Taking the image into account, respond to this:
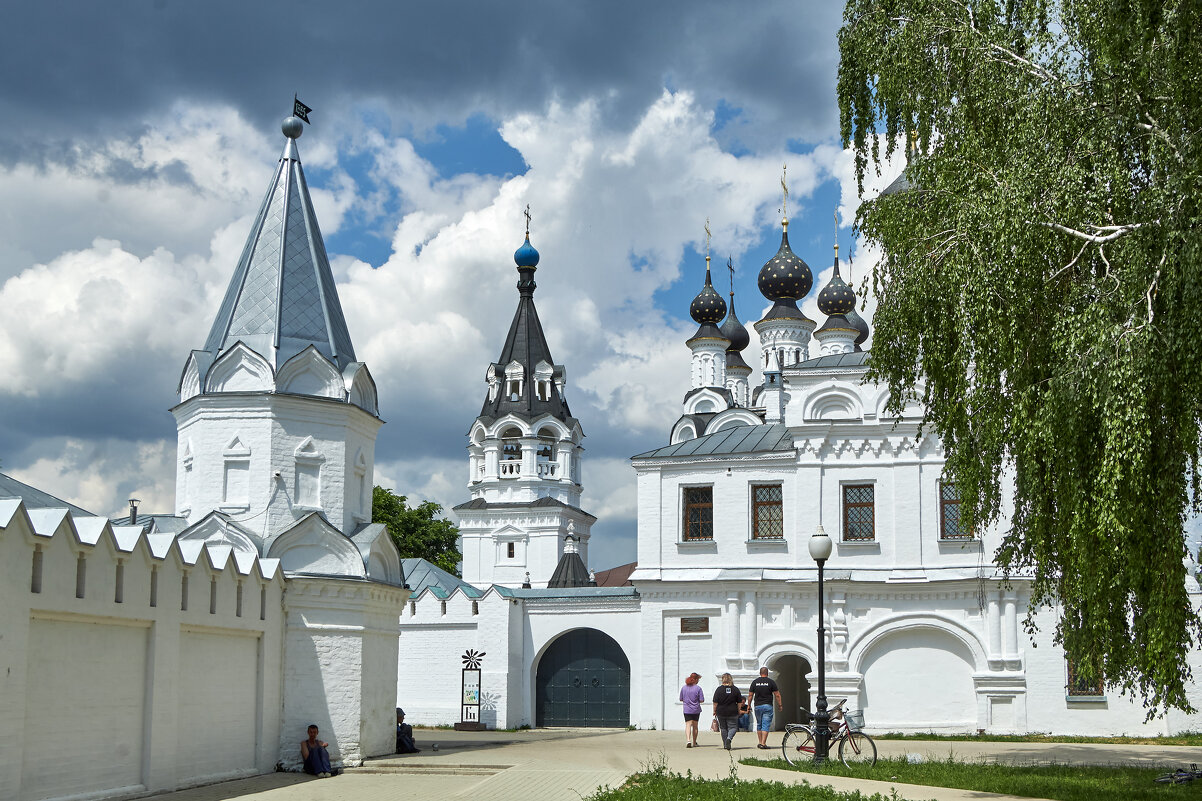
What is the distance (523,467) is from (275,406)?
3686 centimetres

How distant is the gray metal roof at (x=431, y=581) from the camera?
1191 inches

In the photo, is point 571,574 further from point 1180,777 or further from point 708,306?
point 1180,777

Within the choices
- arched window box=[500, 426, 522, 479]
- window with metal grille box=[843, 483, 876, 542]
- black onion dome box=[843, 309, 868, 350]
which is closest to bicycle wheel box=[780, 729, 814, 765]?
window with metal grille box=[843, 483, 876, 542]

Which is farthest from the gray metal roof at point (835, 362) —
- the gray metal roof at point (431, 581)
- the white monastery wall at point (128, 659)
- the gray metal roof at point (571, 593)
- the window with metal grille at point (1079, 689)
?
the white monastery wall at point (128, 659)

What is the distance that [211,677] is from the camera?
1605 centimetres

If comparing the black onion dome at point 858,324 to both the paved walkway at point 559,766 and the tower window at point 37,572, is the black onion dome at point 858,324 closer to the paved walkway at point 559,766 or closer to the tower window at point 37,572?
the paved walkway at point 559,766

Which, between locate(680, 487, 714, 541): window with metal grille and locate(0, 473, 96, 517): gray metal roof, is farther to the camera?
locate(680, 487, 714, 541): window with metal grille

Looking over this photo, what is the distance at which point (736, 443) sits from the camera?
28391mm

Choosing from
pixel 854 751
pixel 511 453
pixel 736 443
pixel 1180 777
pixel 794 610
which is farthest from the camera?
pixel 511 453

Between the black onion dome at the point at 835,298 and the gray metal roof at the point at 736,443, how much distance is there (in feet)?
54.0

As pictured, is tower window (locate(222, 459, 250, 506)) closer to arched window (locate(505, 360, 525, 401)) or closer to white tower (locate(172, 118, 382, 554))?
white tower (locate(172, 118, 382, 554))

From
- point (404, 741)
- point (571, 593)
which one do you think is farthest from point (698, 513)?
Result: point (404, 741)

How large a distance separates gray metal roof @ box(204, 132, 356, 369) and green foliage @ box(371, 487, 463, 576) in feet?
114

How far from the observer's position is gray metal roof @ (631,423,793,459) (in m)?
27.7
